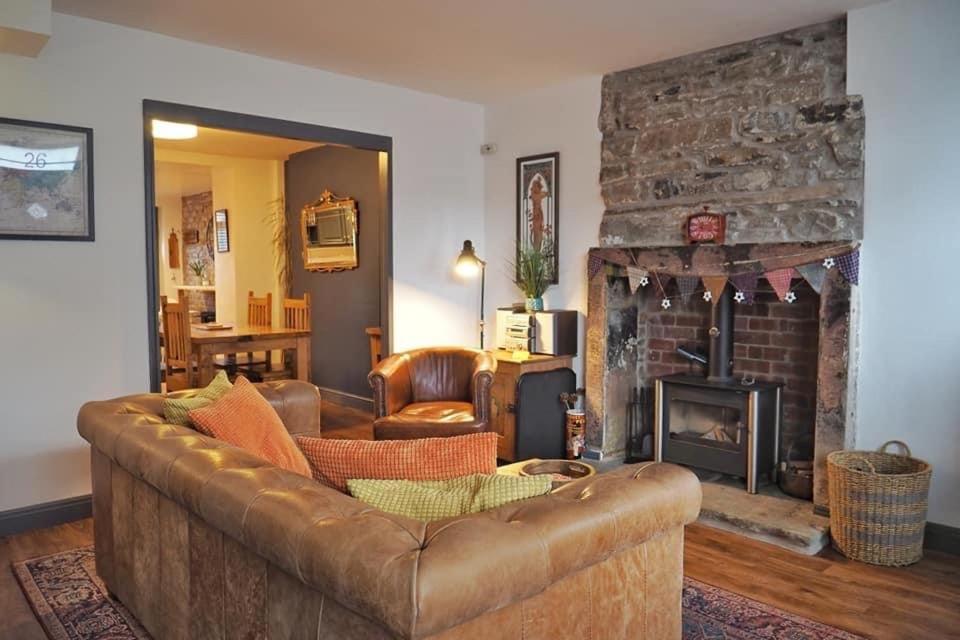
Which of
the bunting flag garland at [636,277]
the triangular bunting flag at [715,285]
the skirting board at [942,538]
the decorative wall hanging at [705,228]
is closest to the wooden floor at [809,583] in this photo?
the skirting board at [942,538]

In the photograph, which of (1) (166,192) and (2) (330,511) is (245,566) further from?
(1) (166,192)

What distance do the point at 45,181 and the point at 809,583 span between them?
156 inches

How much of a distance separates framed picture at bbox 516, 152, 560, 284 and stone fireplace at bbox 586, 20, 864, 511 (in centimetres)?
43

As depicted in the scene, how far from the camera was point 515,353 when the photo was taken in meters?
4.70

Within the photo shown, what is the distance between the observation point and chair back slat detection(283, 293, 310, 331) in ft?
20.2

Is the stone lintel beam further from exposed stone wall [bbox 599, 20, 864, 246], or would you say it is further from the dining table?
the dining table

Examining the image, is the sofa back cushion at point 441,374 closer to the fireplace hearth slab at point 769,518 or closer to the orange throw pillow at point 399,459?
the fireplace hearth slab at point 769,518

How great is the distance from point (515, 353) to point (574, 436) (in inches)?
26.2

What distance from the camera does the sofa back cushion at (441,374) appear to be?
449 centimetres

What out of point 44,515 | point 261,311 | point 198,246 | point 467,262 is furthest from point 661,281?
point 198,246

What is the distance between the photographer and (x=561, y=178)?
16.1 ft

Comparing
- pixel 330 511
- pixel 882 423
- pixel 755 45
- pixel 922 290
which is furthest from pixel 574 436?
pixel 330 511

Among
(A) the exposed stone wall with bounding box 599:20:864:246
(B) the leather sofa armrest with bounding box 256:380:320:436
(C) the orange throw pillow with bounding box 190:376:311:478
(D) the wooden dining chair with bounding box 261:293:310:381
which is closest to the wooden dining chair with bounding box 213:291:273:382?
(D) the wooden dining chair with bounding box 261:293:310:381

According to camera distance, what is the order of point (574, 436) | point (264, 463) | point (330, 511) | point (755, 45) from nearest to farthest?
point (330, 511) → point (264, 463) → point (755, 45) → point (574, 436)
